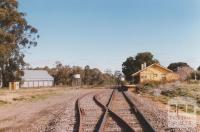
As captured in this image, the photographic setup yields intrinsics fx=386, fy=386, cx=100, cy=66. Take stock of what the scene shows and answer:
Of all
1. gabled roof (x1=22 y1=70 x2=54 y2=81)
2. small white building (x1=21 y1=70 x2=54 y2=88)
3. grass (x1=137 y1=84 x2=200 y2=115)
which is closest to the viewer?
grass (x1=137 y1=84 x2=200 y2=115)

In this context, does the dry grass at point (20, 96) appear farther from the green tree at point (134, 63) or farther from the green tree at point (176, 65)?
the green tree at point (176, 65)

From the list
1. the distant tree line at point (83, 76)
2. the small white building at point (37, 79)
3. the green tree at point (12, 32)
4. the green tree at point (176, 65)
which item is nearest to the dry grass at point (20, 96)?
the green tree at point (12, 32)

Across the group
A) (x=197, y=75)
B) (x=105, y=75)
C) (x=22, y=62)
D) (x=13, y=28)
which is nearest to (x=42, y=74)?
(x=105, y=75)

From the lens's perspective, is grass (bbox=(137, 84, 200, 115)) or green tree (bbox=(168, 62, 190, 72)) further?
green tree (bbox=(168, 62, 190, 72))

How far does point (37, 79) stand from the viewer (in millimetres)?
108188

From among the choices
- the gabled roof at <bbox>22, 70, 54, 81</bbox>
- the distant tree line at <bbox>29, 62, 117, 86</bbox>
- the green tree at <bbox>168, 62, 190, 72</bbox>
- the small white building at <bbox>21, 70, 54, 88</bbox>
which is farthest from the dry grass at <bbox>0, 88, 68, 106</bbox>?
the green tree at <bbox>168, 62, 190, 72</bbox>

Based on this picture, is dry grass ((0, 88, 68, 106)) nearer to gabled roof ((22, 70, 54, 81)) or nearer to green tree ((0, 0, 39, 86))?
green tree ((0, 0, 39, 86))

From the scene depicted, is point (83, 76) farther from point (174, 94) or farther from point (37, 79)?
point (174, 94)

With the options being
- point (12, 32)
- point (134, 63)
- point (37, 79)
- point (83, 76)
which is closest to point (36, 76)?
point (37, 79)

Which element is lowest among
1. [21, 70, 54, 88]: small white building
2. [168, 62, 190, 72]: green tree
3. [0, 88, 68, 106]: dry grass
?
[0, 88, 68, 106]: dry grass

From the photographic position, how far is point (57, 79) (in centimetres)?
11944

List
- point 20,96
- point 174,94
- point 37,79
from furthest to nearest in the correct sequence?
1. point 37,79
2. point 20,96
3. point 174,94

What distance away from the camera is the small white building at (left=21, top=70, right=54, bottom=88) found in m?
104

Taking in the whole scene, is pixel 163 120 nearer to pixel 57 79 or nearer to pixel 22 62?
pixel 22 62
